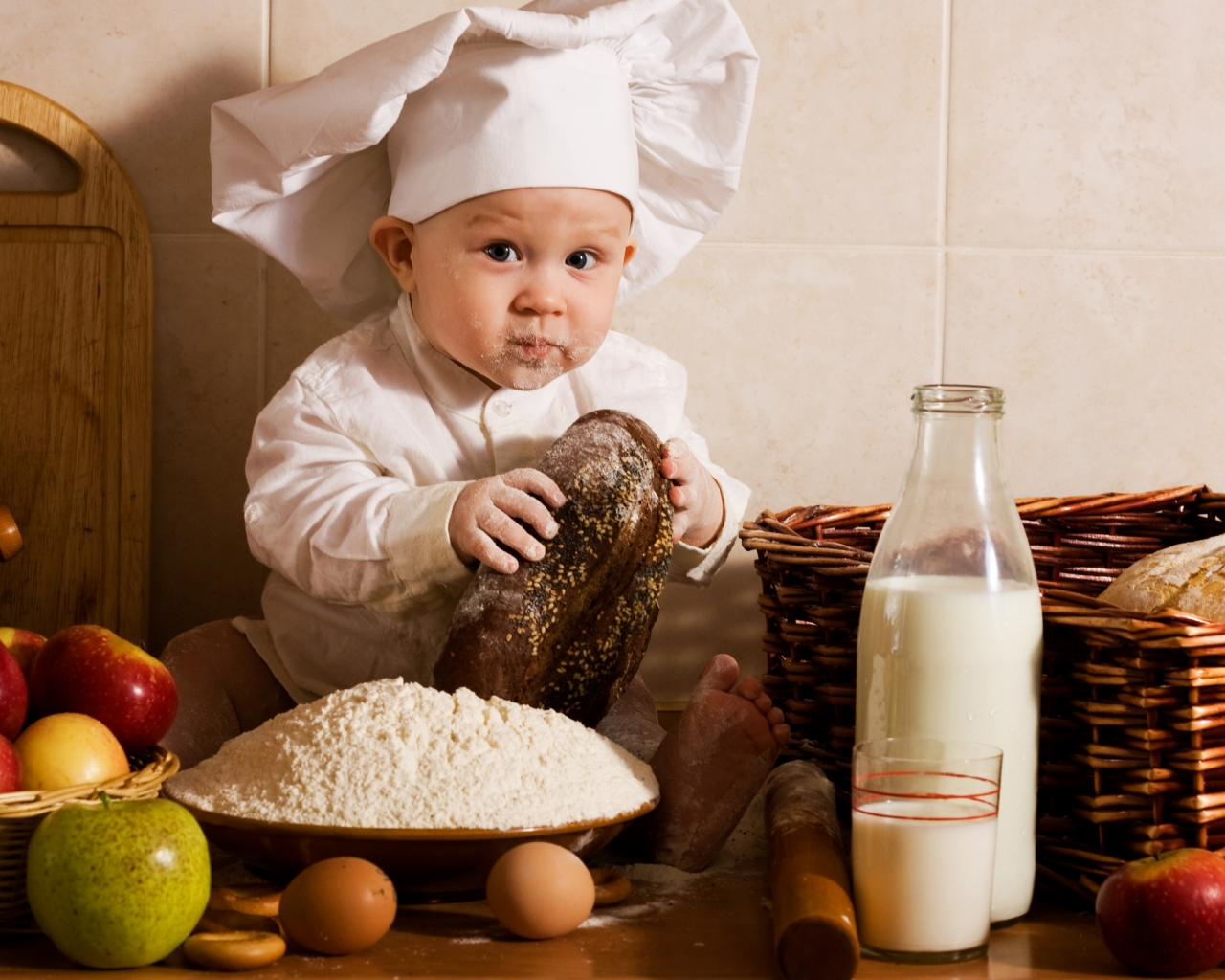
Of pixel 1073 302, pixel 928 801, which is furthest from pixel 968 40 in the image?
pixel 928 801

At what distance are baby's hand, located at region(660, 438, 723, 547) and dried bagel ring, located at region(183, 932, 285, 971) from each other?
44 centimetres

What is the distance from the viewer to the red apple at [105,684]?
793mm

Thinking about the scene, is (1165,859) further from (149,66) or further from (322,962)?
(149,66)

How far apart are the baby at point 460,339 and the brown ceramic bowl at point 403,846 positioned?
149 millimetres

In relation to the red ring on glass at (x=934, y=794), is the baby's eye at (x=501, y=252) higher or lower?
higher

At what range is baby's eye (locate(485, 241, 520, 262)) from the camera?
1013 millimetres

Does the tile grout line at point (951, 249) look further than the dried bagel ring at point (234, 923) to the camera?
Yes

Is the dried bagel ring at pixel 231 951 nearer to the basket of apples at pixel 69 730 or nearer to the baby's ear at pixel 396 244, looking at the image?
the basket of apples at pixel 69 730

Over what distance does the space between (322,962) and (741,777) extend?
0.31 meters

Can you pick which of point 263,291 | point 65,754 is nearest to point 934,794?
point 65,754

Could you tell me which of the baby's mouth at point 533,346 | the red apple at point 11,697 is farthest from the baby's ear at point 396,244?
the red apple at point 11,697

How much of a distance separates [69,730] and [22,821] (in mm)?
69

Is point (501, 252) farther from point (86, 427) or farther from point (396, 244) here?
point (86, 427)

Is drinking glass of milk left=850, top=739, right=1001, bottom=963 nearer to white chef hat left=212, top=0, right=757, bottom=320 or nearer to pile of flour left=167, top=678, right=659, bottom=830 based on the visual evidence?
pile of flour left=167, top=678, right=659, bottom=830
